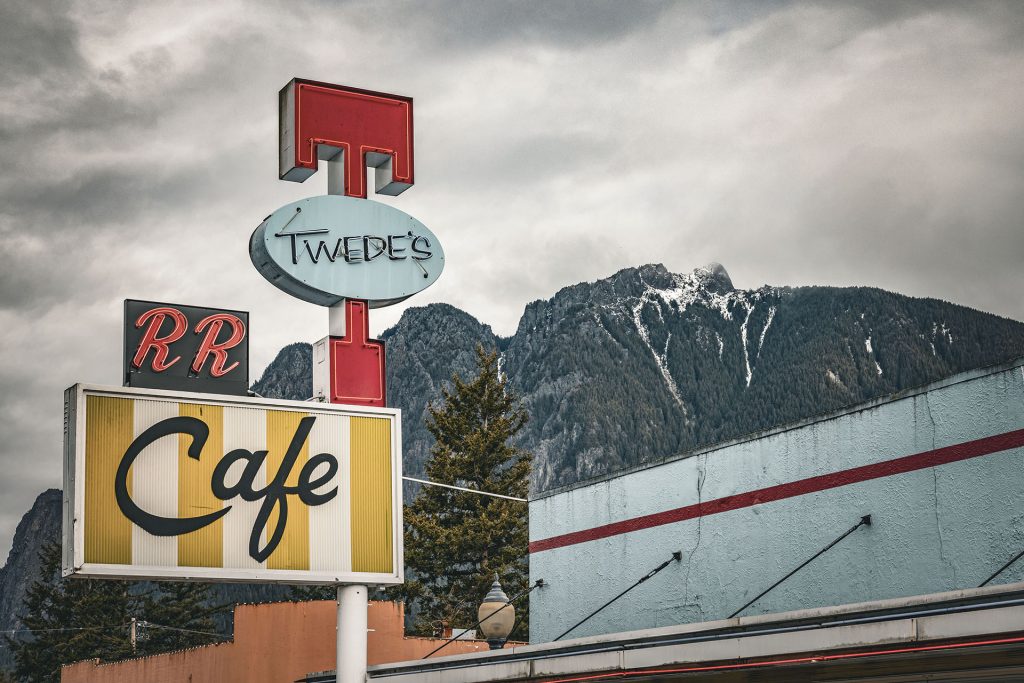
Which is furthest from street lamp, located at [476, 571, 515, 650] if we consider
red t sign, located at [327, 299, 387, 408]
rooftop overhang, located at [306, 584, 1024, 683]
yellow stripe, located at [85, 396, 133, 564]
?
yellow stripe, located at [85, 396, 133, 564]

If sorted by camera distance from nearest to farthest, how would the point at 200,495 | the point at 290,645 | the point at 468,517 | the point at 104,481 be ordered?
the point at 104,481 → the point at 200,495 → the point at 290,645 → the point at 468,517

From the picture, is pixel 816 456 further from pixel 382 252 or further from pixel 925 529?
pixel 382 252

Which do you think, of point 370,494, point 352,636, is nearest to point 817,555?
point 370,494

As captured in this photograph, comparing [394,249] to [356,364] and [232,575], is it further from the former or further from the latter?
[232,575]

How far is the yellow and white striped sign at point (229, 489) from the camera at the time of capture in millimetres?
19344

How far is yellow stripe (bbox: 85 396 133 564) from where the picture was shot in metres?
19.2

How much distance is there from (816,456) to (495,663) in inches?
201

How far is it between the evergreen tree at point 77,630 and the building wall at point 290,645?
1862 inches

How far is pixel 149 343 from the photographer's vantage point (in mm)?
20750

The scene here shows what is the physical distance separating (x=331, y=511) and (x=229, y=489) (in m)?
1.71

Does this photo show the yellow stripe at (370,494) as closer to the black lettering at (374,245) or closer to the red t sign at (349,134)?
the black lettering at (374,245)

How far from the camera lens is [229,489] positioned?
20.5 meters

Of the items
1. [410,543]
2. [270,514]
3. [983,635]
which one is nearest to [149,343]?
[270,514]

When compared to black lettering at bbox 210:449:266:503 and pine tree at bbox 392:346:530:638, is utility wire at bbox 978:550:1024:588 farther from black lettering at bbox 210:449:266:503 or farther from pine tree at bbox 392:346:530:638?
pine tree at bbox 392:346:530:638
